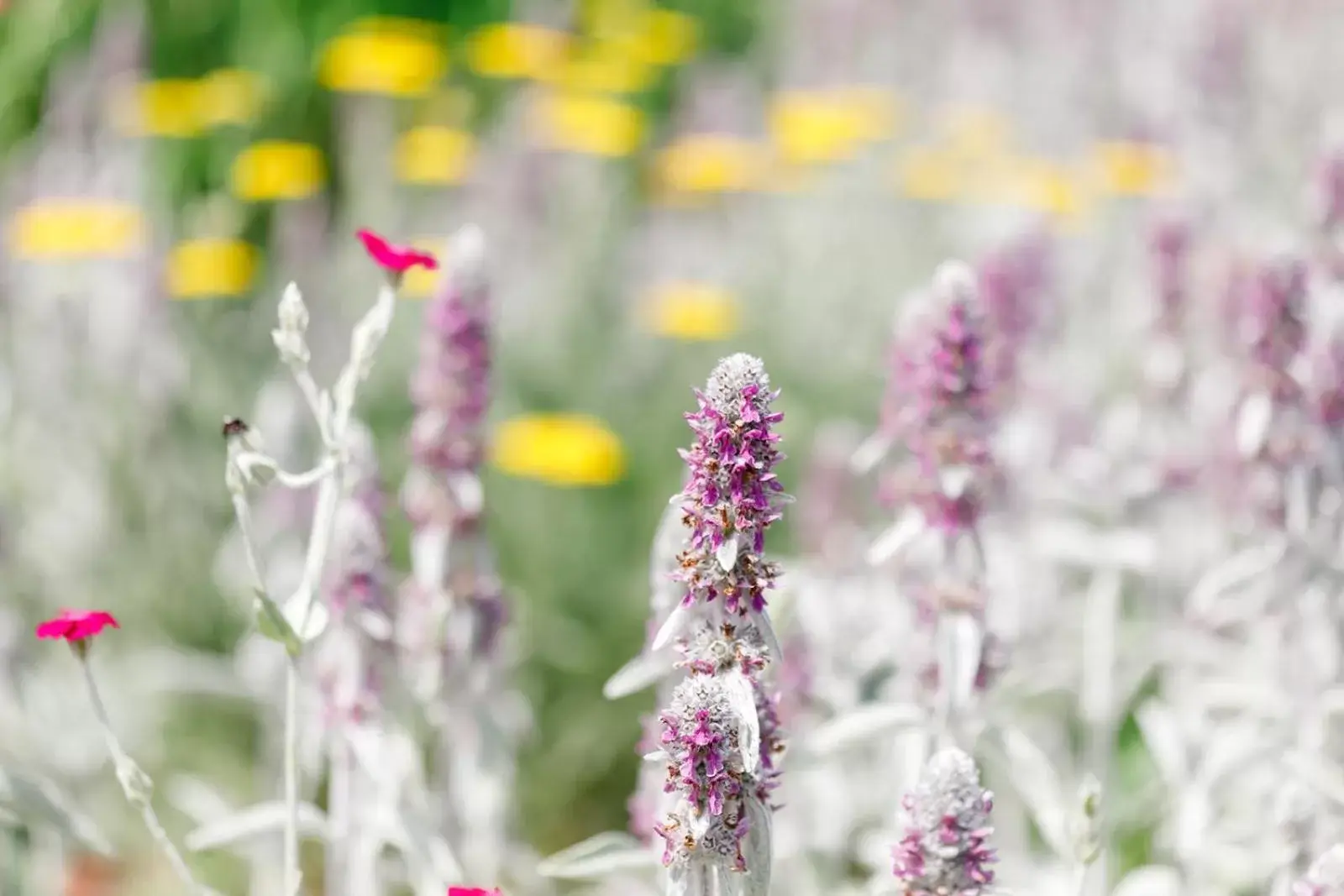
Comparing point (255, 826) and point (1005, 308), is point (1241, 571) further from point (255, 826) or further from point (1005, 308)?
point (255, 826)

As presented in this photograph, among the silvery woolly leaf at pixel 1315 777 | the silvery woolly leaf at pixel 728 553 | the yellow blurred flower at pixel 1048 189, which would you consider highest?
the yellow blurred flower at pixel 1048 189

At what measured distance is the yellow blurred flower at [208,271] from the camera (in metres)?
5.52

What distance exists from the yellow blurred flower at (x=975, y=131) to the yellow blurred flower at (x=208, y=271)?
332cm

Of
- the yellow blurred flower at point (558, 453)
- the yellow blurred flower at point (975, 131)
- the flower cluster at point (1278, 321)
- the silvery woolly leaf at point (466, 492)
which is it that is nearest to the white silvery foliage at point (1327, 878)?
the flower cluster at point (1278, 321)

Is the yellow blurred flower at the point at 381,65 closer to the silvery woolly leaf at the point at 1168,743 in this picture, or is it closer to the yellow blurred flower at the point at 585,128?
the yellow blurred flower at the point at 585,128

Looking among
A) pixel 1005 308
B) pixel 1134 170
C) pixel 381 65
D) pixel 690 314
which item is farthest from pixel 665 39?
pixel 1005 308

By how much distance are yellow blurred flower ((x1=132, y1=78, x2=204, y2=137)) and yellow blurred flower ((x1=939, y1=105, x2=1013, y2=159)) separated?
3420mm

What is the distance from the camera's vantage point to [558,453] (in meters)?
4.76

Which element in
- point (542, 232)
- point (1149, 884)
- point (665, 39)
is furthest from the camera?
point (665, 39)

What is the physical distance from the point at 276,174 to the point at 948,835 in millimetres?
5313

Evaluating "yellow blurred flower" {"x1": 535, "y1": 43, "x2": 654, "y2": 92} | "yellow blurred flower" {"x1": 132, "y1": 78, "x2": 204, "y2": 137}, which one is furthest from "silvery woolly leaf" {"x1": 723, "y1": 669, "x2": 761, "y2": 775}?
"yellow blurred flower" {"x1": 535, "y1": 43, "x2": 654, "y2": 92}

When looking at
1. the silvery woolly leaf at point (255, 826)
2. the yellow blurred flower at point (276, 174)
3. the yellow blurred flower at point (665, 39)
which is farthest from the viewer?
the yellow blurred flower at point (665, 39)

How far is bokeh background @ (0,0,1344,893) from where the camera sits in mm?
4625

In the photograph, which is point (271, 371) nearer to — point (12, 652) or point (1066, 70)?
point (12, 652)
